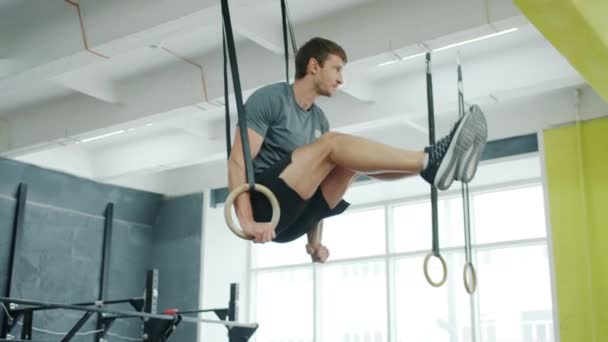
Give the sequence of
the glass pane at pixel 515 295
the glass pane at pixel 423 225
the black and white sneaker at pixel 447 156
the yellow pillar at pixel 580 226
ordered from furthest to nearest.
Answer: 1. the glass pane at pixel 423 225
2. the glass pane at pixel 515 295
3. the yellow pillar at pixel 580 226
4. the black and white sneaker at pixel 447 156

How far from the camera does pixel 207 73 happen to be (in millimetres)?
6406

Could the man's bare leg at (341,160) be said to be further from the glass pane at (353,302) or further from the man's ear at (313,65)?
the glass pane at (353,302)

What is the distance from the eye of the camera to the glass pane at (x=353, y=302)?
326 inches

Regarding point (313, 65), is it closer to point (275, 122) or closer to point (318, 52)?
point (318, 52)

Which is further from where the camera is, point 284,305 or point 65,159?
point 284,305

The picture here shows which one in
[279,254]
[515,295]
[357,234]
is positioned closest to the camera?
[515,295]

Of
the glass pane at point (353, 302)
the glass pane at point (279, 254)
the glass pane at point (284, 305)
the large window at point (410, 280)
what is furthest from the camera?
the glass pane at point (279, 254)

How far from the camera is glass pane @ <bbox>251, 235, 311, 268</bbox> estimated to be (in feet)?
29.9

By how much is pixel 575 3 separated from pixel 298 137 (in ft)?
4.44

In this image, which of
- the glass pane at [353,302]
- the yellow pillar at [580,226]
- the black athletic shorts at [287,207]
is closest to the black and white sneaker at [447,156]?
the black athletic shorts at [287,207]

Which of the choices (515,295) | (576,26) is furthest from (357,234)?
(576,26)

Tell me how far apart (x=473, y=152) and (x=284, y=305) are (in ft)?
20.5

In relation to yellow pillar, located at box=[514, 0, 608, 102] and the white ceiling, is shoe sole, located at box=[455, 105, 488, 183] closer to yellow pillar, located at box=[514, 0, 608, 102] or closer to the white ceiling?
yellow pillar, located at box=[514, 0, 608, 102]

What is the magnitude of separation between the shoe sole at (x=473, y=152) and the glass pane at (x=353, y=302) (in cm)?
530
